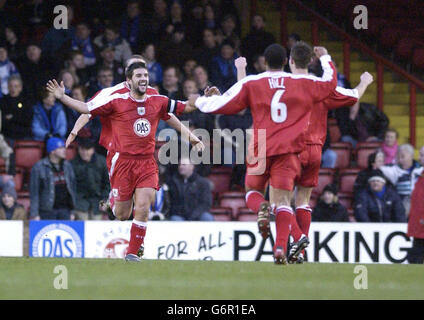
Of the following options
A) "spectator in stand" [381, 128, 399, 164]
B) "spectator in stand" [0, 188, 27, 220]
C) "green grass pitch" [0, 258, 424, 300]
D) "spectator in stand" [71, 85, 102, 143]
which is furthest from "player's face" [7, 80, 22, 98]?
"spectator in stand" [381, 128, 399, 164]

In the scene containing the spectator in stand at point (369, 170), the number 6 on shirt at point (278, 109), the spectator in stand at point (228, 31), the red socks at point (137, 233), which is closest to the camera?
the number 6 on shirt at point (278, 109)

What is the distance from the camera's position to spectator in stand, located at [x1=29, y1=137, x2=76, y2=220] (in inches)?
640

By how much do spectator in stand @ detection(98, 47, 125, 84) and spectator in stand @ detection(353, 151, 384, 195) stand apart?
14.0ft

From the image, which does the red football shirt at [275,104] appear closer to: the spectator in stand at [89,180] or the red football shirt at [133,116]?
the red football shirt at [133,116]

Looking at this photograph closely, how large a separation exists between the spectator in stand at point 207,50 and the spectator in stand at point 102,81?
1.96 meters

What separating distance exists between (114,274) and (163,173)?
246 inches

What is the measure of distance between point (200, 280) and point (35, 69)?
8.73 metres

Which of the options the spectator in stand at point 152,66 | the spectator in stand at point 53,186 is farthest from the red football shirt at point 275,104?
the spectator in stand at point 152,66

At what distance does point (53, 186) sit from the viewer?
16.3 metres

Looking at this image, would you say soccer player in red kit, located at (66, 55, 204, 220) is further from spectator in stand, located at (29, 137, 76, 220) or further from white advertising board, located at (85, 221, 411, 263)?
spectator in stand, located at (29, 137, 76, 220)

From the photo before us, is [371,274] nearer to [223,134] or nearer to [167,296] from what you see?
[167,296]

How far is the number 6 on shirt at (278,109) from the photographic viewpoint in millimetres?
10773

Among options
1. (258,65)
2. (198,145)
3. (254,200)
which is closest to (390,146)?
(258,65)

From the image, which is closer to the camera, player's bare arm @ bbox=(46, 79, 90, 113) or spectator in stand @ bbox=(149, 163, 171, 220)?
player's bare arm @ bbox=(46, 79, 90, 113)
